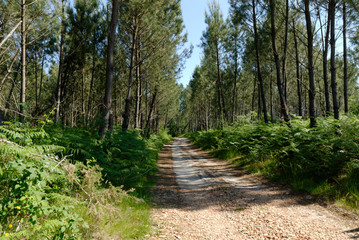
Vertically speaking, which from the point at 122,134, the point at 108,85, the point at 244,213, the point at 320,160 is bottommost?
the point at 244,213

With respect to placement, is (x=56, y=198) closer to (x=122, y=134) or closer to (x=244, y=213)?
(x=244, y=213)

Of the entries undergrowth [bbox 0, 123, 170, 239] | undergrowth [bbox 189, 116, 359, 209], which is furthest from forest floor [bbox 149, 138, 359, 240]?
undergrowth [bbox 0, 123, 170, 239]

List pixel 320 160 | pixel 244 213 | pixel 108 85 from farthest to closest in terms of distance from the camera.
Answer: pixel 108 85 < pixel 320 160 < pixel 244 213

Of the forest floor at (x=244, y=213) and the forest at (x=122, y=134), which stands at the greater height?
the forest at (x=122, y=134)

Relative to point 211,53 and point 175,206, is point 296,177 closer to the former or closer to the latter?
point 175,206

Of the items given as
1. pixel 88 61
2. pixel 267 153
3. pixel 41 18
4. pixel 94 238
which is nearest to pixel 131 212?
pixel 94 238

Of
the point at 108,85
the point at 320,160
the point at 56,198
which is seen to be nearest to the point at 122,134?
the point at 108,85

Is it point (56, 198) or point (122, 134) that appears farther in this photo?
point (122, 134)

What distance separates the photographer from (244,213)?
4324 millimetres

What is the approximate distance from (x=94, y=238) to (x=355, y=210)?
4.71 metres

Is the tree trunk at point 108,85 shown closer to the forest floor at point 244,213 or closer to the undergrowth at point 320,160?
the forest floor at point 244,213

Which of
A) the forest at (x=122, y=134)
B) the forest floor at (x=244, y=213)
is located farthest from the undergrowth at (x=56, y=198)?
the forest floor at (x=244, y=213)

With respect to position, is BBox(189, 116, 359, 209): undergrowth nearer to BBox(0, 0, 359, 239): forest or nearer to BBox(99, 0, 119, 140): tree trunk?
BBox(0, 0, 359, 239): forest

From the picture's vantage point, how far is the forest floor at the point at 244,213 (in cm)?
348
